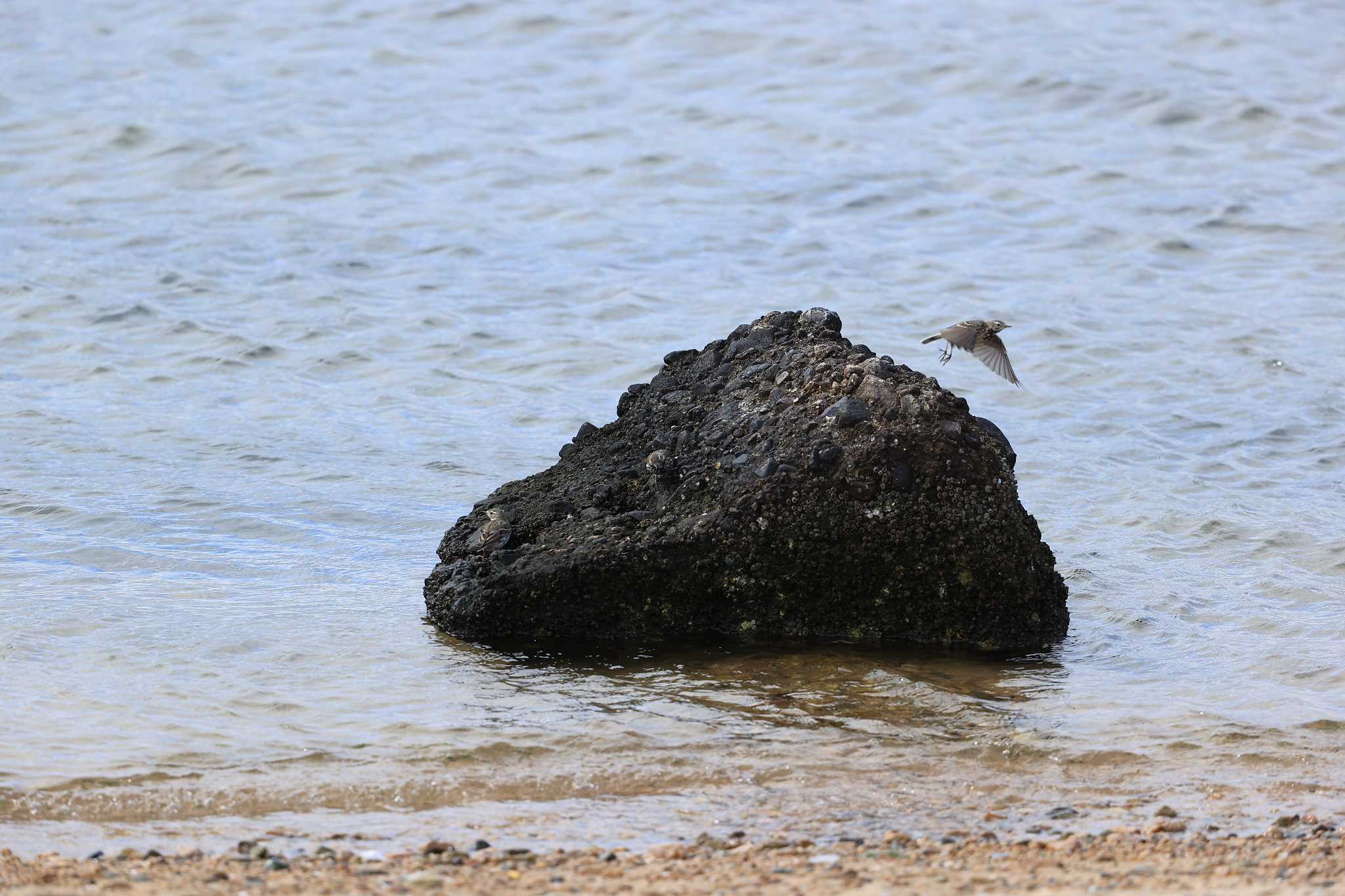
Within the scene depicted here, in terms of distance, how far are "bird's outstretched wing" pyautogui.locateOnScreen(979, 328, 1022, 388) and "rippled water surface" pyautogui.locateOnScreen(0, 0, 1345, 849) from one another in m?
1.11

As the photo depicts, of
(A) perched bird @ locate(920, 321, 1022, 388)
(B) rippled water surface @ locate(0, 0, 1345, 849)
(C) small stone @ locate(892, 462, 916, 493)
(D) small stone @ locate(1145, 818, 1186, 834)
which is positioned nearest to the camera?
(D) small stone @ locate(1145, 818, 1186, 834)

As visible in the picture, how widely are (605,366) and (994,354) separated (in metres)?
4.88

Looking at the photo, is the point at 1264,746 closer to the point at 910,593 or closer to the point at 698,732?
the point at 910,593

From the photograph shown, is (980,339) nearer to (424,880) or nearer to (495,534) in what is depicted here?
(495,534)

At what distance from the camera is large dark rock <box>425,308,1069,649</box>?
20.4ft

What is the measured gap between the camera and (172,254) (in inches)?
565

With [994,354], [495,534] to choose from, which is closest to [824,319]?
[994,354]

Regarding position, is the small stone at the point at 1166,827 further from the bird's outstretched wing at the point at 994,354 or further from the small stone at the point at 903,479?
the bird's outstretched wing at the point at 994,354

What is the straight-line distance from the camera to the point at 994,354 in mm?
7246

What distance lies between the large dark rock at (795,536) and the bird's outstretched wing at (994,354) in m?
0.75

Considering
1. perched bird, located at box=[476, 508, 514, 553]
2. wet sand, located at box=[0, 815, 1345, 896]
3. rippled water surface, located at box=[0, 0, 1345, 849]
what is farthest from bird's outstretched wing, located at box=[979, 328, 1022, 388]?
wet sand, located at box=[0, 815, 1345, 896]

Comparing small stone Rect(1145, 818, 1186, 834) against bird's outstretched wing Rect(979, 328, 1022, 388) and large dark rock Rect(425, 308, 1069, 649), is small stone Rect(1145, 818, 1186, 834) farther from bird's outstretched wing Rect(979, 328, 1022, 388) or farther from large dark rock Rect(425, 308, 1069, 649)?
bird's outstretched wing Rect(979, 328, 1022, 388)

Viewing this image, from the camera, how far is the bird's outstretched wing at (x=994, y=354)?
7.21 metres

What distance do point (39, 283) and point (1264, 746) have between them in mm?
10843
